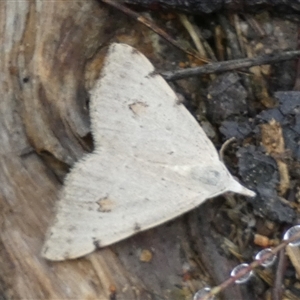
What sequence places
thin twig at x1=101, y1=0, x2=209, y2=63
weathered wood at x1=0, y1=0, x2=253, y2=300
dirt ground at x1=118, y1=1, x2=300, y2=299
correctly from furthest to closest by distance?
thin twig at x1=101, y1=0, x2=209, y2=63
dirt ground at x1=118, y1=1, x2=300, y2=299
weathered wood at x1=0, y1=0, x2=253, y2=300

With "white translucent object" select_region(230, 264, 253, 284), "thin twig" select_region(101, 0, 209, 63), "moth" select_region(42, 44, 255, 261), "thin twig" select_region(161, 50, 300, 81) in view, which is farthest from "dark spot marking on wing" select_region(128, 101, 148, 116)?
"white translucent object" select_region(230, 264, 253, 284)

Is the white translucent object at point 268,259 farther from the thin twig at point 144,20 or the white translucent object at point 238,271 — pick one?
the thin twig at point 144,20

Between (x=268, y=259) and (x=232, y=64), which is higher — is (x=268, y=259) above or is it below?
below

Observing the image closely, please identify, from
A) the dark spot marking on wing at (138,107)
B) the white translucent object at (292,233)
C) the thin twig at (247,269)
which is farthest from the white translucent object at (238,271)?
the dark spot marking on wing at (138,107)

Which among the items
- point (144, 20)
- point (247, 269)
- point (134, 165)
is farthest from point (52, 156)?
point (247, 269)

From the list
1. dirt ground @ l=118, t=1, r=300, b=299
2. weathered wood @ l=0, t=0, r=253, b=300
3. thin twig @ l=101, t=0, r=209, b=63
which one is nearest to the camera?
weathered wood @ l=0, t=0, r=253, b=300

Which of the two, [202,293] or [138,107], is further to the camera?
[138,107]

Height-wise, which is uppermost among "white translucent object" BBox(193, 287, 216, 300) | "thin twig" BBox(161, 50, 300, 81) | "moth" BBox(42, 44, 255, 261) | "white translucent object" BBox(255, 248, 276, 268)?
"thin twig" BBox(161, 50, 300, 81)

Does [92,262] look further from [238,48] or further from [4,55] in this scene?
[238,48]

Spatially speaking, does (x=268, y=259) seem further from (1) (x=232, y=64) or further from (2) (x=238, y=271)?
(1) (x=232, y=64)

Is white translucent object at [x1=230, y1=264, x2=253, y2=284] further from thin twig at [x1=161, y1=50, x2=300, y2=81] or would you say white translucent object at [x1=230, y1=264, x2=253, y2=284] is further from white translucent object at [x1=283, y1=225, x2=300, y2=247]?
thin twig at [x1=161, y1=50, x2=300, y2=81]
